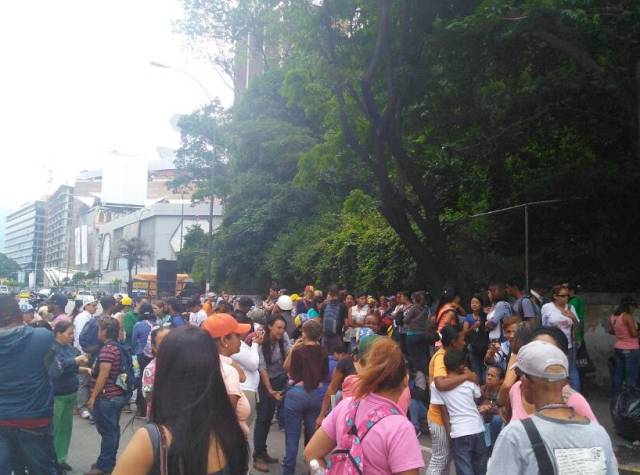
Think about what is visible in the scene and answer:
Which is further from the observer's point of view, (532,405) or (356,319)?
(356,319)

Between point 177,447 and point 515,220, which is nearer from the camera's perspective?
point 177,447

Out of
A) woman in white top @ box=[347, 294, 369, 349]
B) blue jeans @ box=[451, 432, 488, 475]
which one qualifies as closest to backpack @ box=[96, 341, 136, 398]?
blue jeans @ box=[451, 432, 488, 475]

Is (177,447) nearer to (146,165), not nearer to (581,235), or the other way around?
(581,235)

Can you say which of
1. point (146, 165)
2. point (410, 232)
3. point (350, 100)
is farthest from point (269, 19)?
point (146, 165)

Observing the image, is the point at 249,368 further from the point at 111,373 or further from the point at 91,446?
the point at 91,446

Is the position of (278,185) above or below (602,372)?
above

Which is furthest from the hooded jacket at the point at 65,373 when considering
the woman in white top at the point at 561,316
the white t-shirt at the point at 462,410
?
the woman in white top at the point at 561,316

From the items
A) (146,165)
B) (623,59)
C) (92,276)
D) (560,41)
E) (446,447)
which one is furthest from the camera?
(146,165)

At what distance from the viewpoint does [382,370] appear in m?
3.66

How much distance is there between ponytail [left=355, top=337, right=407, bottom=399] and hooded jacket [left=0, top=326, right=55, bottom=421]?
9.47 ft

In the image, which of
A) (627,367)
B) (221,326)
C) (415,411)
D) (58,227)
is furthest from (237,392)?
(58,227)

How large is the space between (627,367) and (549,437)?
7953 millimetres

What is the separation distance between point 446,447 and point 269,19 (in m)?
10.9

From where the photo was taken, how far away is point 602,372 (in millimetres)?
12359
